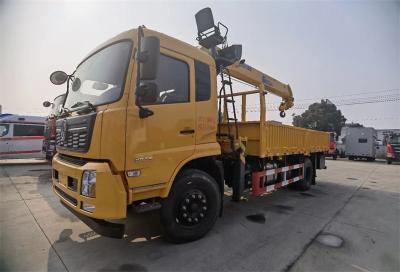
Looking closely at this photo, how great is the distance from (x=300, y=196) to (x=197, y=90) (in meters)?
4.66

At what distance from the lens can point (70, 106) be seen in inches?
144

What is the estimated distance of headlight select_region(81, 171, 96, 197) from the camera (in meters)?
2.81

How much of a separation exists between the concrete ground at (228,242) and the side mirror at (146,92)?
1.82 meters

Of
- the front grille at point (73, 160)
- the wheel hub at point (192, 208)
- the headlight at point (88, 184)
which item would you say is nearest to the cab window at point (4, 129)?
the front grille at point (73, 160)

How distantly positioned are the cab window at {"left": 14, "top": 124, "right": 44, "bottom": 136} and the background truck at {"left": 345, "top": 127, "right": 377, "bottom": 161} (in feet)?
75.4

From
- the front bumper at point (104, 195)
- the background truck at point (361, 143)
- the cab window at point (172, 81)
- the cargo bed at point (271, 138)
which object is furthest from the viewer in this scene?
the background truck at point (361, 143)

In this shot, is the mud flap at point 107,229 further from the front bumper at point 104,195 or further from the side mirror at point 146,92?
the side mirror at point 146,92

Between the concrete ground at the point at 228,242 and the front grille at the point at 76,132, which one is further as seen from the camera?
the concrete ground at the point at 228,242

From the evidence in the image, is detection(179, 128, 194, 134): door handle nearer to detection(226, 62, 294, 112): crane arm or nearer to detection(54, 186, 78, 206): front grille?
detection(54, 186, 78, 206): front grille

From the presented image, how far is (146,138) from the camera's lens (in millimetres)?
3098

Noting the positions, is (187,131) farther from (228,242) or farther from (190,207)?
(228,242)

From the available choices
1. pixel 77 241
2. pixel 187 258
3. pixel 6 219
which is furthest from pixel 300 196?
pixel 6 219

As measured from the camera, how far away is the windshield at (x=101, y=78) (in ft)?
10.1

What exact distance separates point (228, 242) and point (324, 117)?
3722 centimetres
